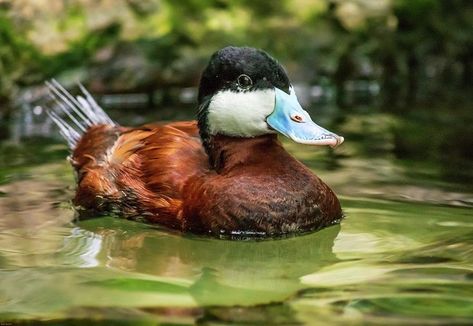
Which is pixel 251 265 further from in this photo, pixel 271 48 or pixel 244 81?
pixel 271 48

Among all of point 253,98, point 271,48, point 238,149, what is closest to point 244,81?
point 253,98

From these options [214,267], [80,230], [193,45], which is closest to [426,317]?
[214,267]

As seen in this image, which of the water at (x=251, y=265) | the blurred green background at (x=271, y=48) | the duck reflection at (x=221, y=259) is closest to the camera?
the water at (x=251, y=265)

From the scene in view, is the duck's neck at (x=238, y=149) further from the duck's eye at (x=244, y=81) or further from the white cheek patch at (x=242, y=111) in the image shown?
the duck's eye at (x=244, y=81)

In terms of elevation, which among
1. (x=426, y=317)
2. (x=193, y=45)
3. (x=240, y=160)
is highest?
(x=193, y=45)

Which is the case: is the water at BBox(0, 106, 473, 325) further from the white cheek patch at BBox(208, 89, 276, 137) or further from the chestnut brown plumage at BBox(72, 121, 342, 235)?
the white cheek patch at BBox(208, 89, 276, 137)

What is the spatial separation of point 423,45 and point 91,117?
18.8 ft

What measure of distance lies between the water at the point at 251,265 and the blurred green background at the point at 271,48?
121 inches

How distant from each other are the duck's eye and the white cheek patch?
4 cm

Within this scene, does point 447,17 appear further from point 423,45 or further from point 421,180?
A: point 421,180

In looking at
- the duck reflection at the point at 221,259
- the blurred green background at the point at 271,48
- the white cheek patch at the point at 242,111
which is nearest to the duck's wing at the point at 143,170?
the duck reflection at the point at 221,259

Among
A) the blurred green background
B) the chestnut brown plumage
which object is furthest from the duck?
the blurred green background

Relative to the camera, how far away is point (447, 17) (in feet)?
34.8

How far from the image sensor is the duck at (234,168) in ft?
14.1
